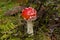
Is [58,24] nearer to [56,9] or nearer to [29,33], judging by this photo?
[56,9]

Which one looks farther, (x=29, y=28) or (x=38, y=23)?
(x=38, y=23)

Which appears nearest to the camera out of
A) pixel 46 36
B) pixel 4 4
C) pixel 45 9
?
pixel 46 36

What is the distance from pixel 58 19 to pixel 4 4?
0.99 m

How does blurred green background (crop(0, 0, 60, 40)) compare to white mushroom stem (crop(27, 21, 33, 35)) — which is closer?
white mushroom stem (crop(27, 21, 33, 35))

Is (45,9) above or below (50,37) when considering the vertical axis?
above

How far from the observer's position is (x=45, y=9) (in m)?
2.93

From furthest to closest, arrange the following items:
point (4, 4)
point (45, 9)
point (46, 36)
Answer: point (4, 4), point (45, 9), point (46, 36)

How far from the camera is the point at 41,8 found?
9.73 ft

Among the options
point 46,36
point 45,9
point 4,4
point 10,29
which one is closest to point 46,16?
point 45,9

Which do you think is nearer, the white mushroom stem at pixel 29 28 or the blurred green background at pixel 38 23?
the white mushroom stem at pixel 29 28

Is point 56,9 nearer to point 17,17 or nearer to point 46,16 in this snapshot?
point 46,16

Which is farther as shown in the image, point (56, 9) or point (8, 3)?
point (8, 3)

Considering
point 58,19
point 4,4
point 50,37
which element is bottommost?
point 50,37

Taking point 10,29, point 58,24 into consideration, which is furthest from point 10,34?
point 58,24
